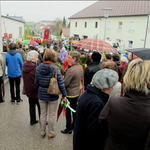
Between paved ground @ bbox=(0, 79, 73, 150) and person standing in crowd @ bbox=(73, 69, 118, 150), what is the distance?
5.45 feet

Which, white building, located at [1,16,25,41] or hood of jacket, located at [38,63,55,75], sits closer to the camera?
hood of jacket, located at [38,63,55,75]

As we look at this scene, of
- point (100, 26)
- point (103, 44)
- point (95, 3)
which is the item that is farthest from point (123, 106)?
point (95, 3)

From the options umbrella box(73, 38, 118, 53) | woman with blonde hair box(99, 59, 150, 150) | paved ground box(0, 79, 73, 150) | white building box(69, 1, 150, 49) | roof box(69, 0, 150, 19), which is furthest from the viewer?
roof box(69, 0, 150, 19)

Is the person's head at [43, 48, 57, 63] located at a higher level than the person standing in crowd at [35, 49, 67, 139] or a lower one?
higher

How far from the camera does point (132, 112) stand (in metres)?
1.55

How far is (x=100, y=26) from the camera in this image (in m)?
38.5

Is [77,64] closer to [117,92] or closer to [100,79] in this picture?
[117,92]

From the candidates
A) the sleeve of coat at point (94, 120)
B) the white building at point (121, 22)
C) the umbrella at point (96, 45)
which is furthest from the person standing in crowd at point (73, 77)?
the white building at point (121, 22)

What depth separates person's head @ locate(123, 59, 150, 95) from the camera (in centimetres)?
156

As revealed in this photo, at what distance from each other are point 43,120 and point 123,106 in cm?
248

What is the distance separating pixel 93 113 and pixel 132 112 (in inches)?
18.5

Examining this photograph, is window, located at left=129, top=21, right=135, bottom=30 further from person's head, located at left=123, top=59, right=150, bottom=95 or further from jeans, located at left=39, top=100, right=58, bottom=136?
person's head, located at left=123, top=59, right=150, bottom=95

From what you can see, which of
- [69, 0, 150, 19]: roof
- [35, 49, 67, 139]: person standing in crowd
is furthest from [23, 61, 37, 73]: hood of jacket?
[69, 0, 150, 19]: roof

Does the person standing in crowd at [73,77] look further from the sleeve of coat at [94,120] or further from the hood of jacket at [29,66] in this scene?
the sleeve of coat at [94,120]
